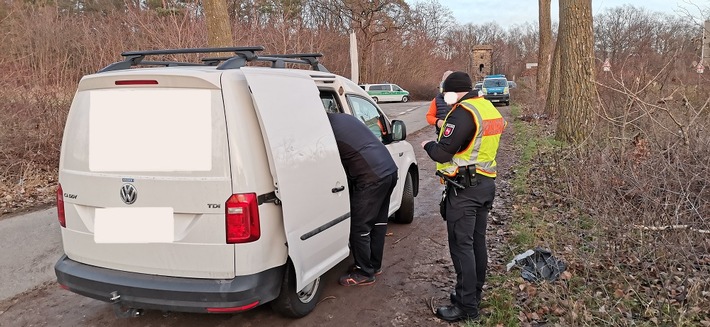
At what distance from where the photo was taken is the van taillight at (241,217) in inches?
104

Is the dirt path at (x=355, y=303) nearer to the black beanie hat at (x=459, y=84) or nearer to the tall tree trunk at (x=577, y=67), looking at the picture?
the black beanie hat at (x=459, y=84)

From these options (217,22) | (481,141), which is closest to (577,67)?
(217,22)

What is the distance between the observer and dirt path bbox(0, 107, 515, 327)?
3475mm

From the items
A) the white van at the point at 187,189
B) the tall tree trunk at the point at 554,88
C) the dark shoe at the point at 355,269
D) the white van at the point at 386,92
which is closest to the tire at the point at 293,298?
the white van at the point at 187,189

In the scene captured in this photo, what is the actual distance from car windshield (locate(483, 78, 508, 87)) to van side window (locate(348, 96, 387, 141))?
24964mm

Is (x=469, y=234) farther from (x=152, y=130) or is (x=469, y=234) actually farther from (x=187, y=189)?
(x=152, y=130)

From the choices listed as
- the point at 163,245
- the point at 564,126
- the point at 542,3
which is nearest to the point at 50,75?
the point at 163,245

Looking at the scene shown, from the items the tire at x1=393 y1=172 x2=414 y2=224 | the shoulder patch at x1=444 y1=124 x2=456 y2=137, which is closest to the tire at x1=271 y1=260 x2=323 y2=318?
the shoulder patch at x1=444 y1=124 x2=456 y2=137

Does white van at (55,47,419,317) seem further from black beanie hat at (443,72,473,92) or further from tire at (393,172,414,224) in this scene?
tire at (393,172,414,224)

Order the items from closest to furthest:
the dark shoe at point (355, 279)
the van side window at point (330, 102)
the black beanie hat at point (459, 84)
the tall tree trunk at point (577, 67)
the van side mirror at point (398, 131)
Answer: the black beanie hat at point (459, 84) < the van side window at point (330, 102) < the dark shoe at point (355, 279) < the van side mirror at point (398, 131) < the tall tree trunk at point (577, 67)

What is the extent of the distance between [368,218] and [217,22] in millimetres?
5169

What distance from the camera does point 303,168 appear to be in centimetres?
299

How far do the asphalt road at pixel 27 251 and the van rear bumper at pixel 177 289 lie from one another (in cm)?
178

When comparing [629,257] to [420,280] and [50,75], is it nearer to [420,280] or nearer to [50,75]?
[420,280]
